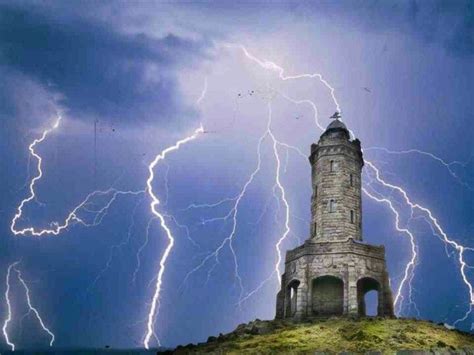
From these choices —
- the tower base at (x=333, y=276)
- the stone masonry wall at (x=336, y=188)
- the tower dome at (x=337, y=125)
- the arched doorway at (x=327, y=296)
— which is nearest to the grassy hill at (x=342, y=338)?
the tower base at (x=333, y=276)

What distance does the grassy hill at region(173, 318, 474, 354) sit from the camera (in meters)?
26.0

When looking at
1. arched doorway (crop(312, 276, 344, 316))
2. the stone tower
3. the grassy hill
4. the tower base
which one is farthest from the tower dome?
the grassy hill

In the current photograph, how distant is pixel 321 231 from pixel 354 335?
1225 centimetres

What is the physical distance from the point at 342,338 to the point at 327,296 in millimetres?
9160

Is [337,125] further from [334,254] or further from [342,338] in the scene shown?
[342,338]

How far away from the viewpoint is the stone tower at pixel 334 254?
35.7 metres

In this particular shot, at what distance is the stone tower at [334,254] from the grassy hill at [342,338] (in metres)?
4.11

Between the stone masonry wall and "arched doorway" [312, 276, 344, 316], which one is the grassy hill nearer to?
"arched doorway" [312, 276, 344, 316]

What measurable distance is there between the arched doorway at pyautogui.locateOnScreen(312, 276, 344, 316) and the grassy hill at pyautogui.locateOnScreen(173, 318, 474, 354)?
403 centimetres

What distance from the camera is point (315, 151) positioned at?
42.4m

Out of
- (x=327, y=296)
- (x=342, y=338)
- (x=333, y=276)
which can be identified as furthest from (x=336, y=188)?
(x=342, y=338)

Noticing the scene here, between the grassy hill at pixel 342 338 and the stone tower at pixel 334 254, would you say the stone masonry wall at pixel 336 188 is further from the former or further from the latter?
the grassy hill at pixel 342 338

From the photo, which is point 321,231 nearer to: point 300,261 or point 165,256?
point 300,261

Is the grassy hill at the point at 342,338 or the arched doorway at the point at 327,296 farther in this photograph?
the arched doorway at the point at 327,296
